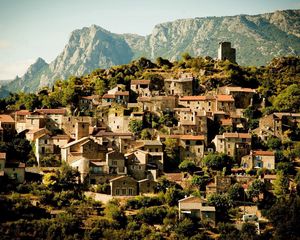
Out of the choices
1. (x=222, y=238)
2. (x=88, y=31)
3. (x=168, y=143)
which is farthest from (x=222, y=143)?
(x=88, y=31)

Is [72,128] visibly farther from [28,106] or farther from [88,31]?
[88,31]

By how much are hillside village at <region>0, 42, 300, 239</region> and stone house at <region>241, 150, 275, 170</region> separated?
0.11 m

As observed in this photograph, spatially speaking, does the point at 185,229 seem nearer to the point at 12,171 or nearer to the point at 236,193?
the point at 236,193

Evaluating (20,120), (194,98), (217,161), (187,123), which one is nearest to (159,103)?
(194,98)

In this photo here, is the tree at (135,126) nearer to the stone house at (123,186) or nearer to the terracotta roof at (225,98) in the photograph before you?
the stone house at (123,186)

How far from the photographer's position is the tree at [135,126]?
2729 inches

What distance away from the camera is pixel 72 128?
230 ft

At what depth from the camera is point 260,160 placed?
209ft

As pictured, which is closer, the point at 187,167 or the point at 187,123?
the point at 187,167

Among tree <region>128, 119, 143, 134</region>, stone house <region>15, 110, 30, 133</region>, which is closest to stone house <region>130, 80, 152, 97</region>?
tree <region>128, 119, 143, 134</region>

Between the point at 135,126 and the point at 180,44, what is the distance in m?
105

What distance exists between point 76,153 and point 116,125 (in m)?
10.1

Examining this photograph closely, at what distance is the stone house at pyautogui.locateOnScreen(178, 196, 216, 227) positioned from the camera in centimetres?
5638

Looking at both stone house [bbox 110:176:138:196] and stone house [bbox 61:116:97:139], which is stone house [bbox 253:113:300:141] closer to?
stone house [bbox 110:176:138:196]
